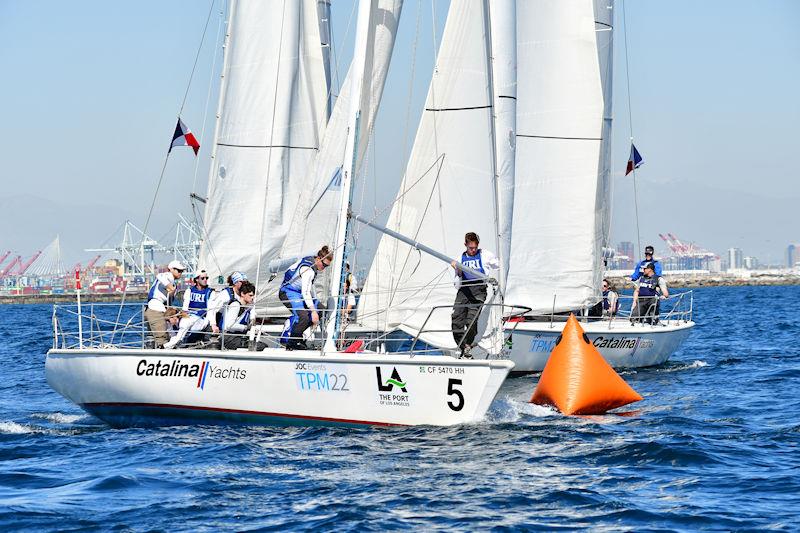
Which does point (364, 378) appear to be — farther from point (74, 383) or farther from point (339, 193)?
point (74, 383)

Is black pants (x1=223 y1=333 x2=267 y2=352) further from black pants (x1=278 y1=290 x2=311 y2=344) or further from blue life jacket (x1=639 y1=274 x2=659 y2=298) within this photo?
blue life jacket (x1=639 y1=274 x2=659 y2=298)

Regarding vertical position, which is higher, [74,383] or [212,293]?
[212,293]

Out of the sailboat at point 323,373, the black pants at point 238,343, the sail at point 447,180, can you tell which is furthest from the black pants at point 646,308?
the black pants at point 238,343

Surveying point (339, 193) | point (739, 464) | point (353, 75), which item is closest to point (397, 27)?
point (353, 75)

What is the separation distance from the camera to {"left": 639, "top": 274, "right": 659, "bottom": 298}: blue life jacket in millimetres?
23328

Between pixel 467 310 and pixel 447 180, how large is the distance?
203 cm

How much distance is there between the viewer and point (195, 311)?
14.7 metres

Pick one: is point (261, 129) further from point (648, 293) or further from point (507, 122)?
point (648, 293)

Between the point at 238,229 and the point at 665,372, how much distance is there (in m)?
8.67

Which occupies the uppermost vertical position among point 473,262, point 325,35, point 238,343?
point 325,35

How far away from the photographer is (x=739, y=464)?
11.4m

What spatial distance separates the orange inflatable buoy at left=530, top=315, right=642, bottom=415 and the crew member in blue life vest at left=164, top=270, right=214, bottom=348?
176 inches

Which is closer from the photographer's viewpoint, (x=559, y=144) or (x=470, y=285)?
(x=470, y=285)

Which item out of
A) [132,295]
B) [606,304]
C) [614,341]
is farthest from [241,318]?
[132,295]
